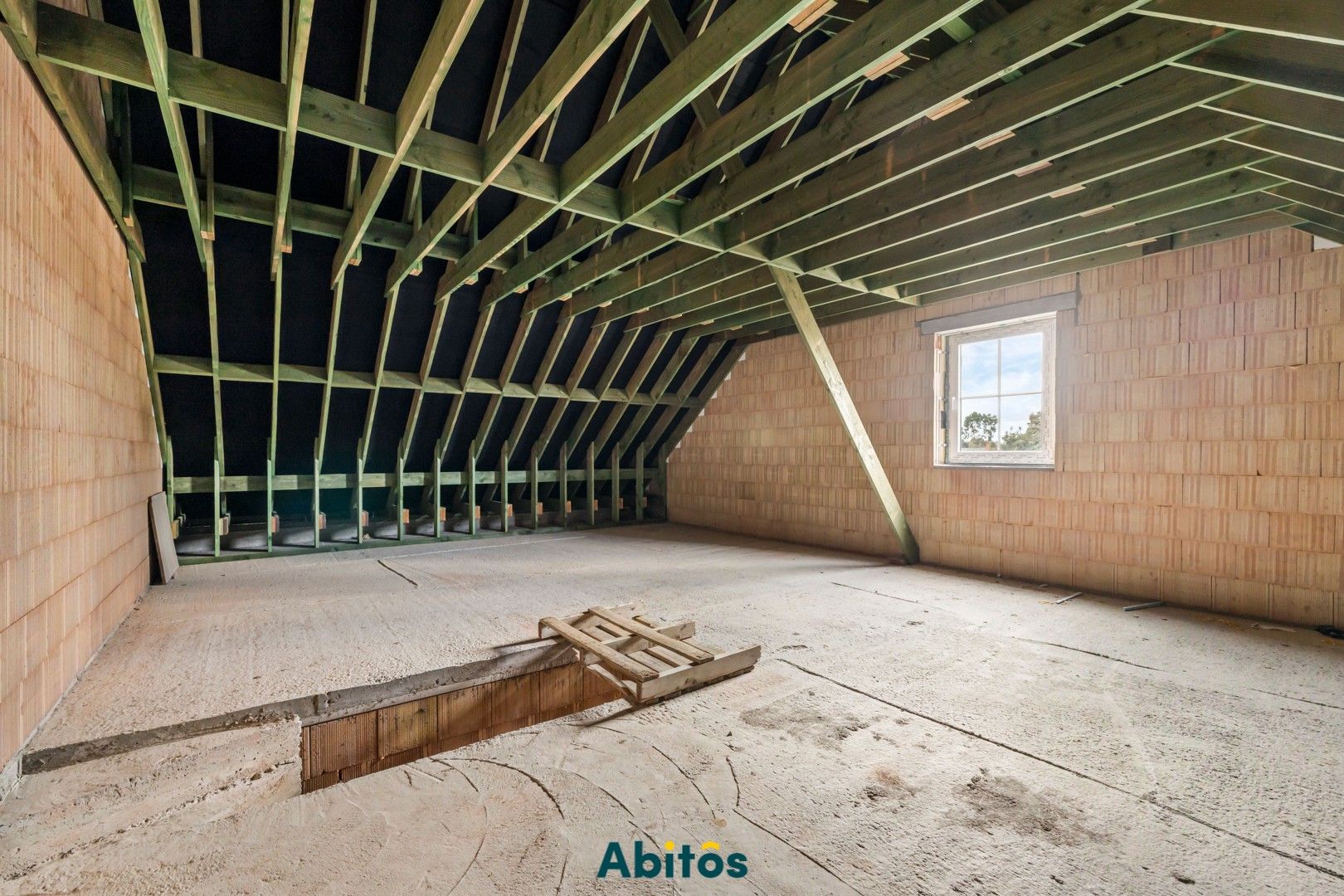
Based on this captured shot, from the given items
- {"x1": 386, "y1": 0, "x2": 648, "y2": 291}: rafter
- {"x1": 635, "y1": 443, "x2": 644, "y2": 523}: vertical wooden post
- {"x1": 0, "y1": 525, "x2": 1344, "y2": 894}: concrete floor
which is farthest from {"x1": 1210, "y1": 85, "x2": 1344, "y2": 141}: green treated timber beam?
{"x1": 635, "y1": 443, "x2": 644, "y2": 523}: vertical wooden post

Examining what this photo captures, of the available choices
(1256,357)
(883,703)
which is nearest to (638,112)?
(883,703)

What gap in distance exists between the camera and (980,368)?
5.54 metres

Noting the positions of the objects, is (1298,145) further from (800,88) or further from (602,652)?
(602,652)

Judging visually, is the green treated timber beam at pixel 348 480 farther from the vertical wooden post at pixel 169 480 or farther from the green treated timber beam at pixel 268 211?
the green treated timber beam at pixel 268 211

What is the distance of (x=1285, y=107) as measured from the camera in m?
2.49

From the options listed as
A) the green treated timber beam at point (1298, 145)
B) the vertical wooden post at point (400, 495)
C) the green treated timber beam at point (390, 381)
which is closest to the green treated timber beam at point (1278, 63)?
the green treated timber beam at point (1298, 145)

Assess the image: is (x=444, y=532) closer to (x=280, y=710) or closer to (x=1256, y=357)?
(x=280, y=710)

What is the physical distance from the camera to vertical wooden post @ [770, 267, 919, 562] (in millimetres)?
4953

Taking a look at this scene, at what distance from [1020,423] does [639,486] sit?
5.31m

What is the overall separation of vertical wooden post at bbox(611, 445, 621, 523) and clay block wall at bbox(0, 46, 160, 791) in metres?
5.51

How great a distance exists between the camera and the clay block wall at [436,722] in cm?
278

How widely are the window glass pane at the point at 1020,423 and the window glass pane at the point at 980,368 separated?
180 mm

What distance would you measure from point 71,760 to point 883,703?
328 centimetres

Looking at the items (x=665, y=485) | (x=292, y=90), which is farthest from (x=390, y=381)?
(x=665, y=485)
